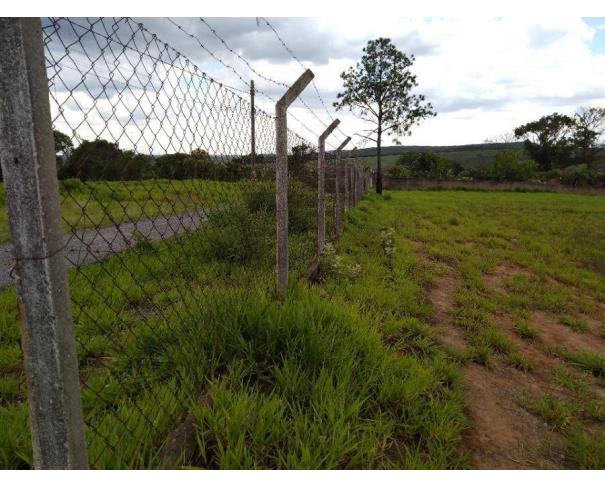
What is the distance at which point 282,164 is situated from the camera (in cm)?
337

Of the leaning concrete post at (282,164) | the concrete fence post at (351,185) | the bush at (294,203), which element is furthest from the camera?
the concrete fence post at (351,185)

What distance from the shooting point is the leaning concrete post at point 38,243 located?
38.9 inches

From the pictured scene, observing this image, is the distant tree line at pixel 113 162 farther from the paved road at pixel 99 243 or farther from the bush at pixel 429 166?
the bush at pixel 429 166

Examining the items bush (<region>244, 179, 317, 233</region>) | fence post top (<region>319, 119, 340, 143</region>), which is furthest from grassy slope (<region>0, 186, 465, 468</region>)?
bush (<region>244, 179, 317, 233</region>)

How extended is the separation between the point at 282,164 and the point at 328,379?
1.81 meters

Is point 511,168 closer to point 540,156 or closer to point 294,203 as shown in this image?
point 540,156

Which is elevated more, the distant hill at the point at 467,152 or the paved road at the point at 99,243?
the distant hill at the point at 467,152

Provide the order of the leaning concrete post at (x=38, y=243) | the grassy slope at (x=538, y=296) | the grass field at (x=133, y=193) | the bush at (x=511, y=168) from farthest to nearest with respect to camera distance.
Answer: the bush at (x=511, y=168)
the grassy slope at (x=538, y=296)
the grass field at (x=133, y=193)
the leaning concrete post at (x=38, y=243)

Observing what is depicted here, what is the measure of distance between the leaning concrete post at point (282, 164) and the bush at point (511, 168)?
50257 millimetres

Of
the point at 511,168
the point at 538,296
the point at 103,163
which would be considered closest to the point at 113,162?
the point at 103,163

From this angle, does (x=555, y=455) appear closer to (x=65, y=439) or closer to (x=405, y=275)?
(x=65, y=439)

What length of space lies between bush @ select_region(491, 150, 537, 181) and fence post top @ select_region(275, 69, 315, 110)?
5014 centimetres

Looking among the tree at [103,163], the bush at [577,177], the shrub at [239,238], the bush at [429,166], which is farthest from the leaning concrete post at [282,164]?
the bush at [429,166]

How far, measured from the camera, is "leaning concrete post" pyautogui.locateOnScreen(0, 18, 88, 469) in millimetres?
989
